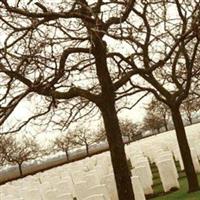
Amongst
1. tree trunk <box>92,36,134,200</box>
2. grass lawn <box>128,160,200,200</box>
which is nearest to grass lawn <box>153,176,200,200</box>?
grass lawn <box>128,160,200,200</box>

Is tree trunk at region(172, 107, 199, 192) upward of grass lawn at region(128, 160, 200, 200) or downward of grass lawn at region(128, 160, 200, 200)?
upward

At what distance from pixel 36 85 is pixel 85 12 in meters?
1.48

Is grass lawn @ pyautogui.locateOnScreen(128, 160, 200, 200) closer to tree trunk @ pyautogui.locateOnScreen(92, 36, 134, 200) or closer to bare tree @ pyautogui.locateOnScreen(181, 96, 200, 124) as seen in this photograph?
bare tree @ pyautogui.locateOnScreen(181, 96, 200, 124)

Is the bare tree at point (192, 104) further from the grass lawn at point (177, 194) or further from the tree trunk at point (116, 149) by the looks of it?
the tree trunk at point (116, 149)

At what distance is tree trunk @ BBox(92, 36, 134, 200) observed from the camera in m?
8.57

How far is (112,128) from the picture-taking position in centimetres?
877

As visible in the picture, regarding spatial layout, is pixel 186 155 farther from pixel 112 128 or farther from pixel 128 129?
pixel 128 129

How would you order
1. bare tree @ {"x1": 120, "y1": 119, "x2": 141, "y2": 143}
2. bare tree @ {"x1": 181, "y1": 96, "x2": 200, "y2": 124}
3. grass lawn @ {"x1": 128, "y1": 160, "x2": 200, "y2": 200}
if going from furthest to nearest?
bare tree @ {"x1": 120, "y1": 119, "x2": 141, "y2": 143}, bare tree @ {"x1": 181, "y1": 96, "x2": 200, "y2": 124}, grass lawn @ {"x1": 128, "y1": 160, "x2": 200, "y2": 200}

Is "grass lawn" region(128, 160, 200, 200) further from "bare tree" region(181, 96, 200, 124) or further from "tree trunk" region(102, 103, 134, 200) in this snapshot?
"tree trunk" region(102, 103, 134, 200)

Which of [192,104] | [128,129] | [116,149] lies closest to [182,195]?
[116,149]

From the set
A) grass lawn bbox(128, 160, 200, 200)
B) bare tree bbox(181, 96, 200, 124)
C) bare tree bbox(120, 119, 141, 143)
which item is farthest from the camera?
bare tree bbox(120, 119, 141, 143)

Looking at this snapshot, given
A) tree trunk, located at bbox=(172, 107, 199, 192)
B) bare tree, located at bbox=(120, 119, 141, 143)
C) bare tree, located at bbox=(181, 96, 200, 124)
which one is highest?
bare tree, located at bbox=(120, 119, 141, 143)

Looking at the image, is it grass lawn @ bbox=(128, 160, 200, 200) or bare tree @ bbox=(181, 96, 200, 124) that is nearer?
grass lawn @ bbox=(128, 160, 200, 200)

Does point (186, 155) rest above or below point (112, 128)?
below
